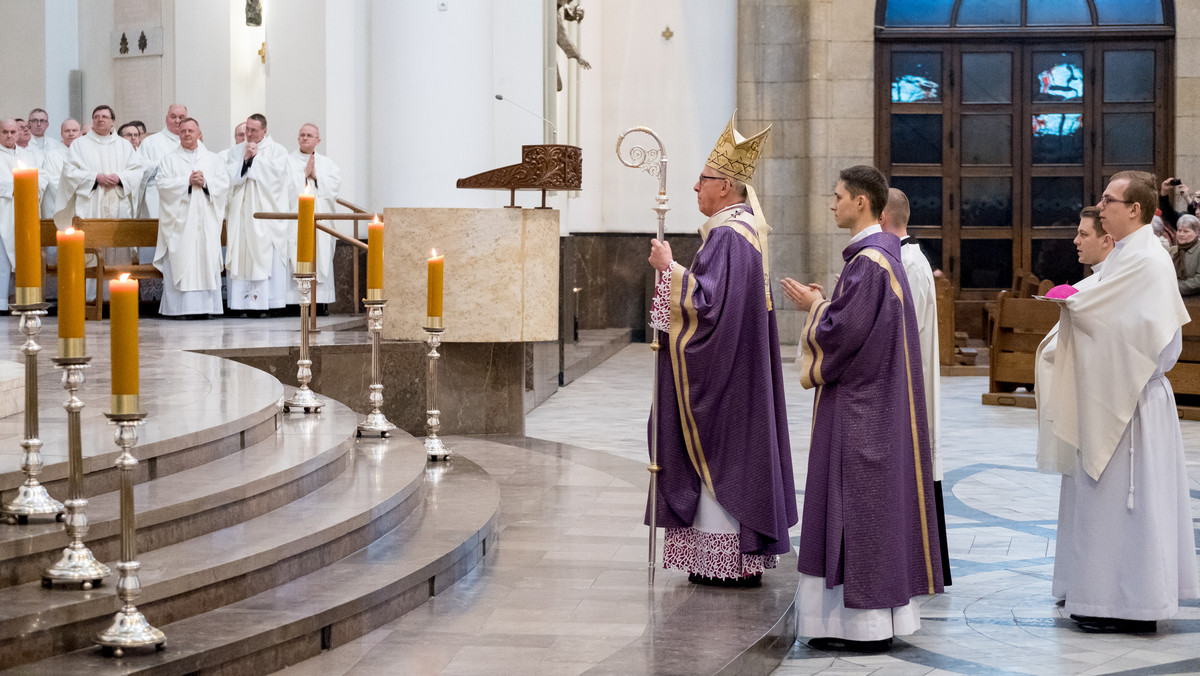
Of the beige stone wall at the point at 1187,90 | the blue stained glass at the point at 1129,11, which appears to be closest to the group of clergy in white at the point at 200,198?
the blue stained glass at the point at 1129,11

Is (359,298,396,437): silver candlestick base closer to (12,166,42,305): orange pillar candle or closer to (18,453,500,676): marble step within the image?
(18,453,500,676): marble step

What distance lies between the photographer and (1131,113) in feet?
53.5

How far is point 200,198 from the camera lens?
1116 cm

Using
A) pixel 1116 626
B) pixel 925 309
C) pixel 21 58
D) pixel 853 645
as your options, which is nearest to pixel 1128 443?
pixel 1116 626

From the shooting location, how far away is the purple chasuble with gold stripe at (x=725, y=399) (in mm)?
4629

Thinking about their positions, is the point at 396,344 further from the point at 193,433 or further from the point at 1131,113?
the point at 1131,113

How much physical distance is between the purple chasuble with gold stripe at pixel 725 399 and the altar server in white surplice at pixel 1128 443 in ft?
3.63

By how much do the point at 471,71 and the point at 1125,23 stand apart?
9.97 metres

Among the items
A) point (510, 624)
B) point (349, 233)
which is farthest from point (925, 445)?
point (349, 233)

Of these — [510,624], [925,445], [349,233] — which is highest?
[349,233]

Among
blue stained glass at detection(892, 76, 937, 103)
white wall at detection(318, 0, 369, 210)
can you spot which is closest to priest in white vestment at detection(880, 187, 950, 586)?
white wall at detection(318, 0, 369, 210)

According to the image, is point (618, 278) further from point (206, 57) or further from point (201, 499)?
point (201, 499)

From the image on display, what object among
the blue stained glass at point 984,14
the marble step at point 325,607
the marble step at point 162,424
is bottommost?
the marble step at point 325,607

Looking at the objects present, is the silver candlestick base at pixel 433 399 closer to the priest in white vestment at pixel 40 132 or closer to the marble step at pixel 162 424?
the marble step at pixel 162 424
